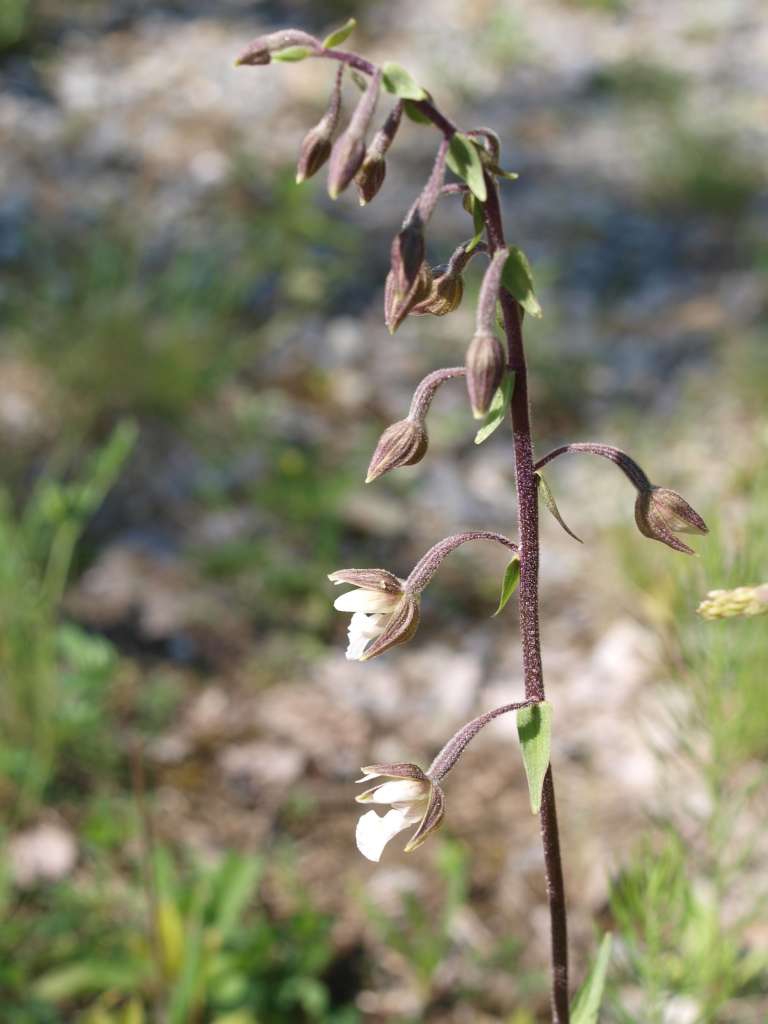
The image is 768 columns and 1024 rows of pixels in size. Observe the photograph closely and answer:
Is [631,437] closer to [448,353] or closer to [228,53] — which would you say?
[448,353]

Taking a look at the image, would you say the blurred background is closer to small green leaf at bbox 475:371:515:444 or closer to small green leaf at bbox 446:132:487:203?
small green leaf at bbox 475:371:515:444

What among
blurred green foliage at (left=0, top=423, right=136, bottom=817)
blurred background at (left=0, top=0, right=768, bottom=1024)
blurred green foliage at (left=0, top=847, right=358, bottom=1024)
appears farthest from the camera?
blurred green foliage at (left=0, top=423, right=136, bottom=817)

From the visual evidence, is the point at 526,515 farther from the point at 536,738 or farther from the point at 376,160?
the point at 376,160

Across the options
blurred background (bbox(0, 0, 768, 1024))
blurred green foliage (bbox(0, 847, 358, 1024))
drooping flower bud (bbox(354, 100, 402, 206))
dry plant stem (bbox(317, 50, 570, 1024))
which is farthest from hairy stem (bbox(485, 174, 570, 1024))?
blurred green foliage (bbox(0, 847, 358, 1024))

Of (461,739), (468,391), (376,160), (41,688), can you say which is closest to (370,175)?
(376,160)

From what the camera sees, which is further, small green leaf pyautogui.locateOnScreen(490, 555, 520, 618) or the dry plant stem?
small green leaf pyautogui.locateOnScreen(490, 555, 520, 618)

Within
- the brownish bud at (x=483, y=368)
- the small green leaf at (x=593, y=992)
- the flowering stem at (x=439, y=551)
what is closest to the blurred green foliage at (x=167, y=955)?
the small green leaf at (x=593, y=992)

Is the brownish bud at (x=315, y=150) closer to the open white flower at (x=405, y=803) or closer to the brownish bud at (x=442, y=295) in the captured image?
the brownish bud at (x=442, y=295)
